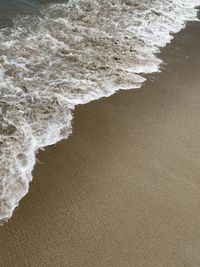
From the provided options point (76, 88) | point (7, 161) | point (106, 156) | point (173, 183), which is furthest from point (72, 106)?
point (173, 183)

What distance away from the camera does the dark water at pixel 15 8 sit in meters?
8.08

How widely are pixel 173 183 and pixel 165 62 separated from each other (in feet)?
10.9

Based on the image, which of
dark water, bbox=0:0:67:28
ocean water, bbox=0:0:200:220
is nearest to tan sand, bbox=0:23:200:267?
ocean water, bbox=0:0:200:220

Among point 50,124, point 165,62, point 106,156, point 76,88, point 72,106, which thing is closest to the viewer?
point 106,156

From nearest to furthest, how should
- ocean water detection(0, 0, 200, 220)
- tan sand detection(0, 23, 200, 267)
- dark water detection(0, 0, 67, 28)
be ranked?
tan sand detection(0, 23, 200, 267) → ocean water detection(0, 0, 200, 220) → dark water detection(0, 0, 67, 28)

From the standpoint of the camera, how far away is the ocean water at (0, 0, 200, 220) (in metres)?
4.86

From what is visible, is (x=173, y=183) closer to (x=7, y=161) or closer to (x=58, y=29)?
(x=7, y=161)

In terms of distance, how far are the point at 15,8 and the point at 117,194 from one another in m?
5.74

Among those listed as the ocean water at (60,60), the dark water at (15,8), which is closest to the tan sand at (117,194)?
the ocean water at (60,60)

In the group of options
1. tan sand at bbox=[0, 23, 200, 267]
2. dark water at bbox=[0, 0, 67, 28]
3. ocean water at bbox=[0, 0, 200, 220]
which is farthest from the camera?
dark water at bbox=[0, 0, 67, 28]

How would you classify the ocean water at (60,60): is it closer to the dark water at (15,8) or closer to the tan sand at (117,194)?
the dark water at (15,8)

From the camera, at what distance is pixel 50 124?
17.2 ft

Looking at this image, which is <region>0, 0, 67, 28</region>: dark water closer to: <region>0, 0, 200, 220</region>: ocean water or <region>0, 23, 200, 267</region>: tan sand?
<region>0, 0, 200, 220</region>: ocean water

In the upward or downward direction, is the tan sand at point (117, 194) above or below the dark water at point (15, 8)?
below
